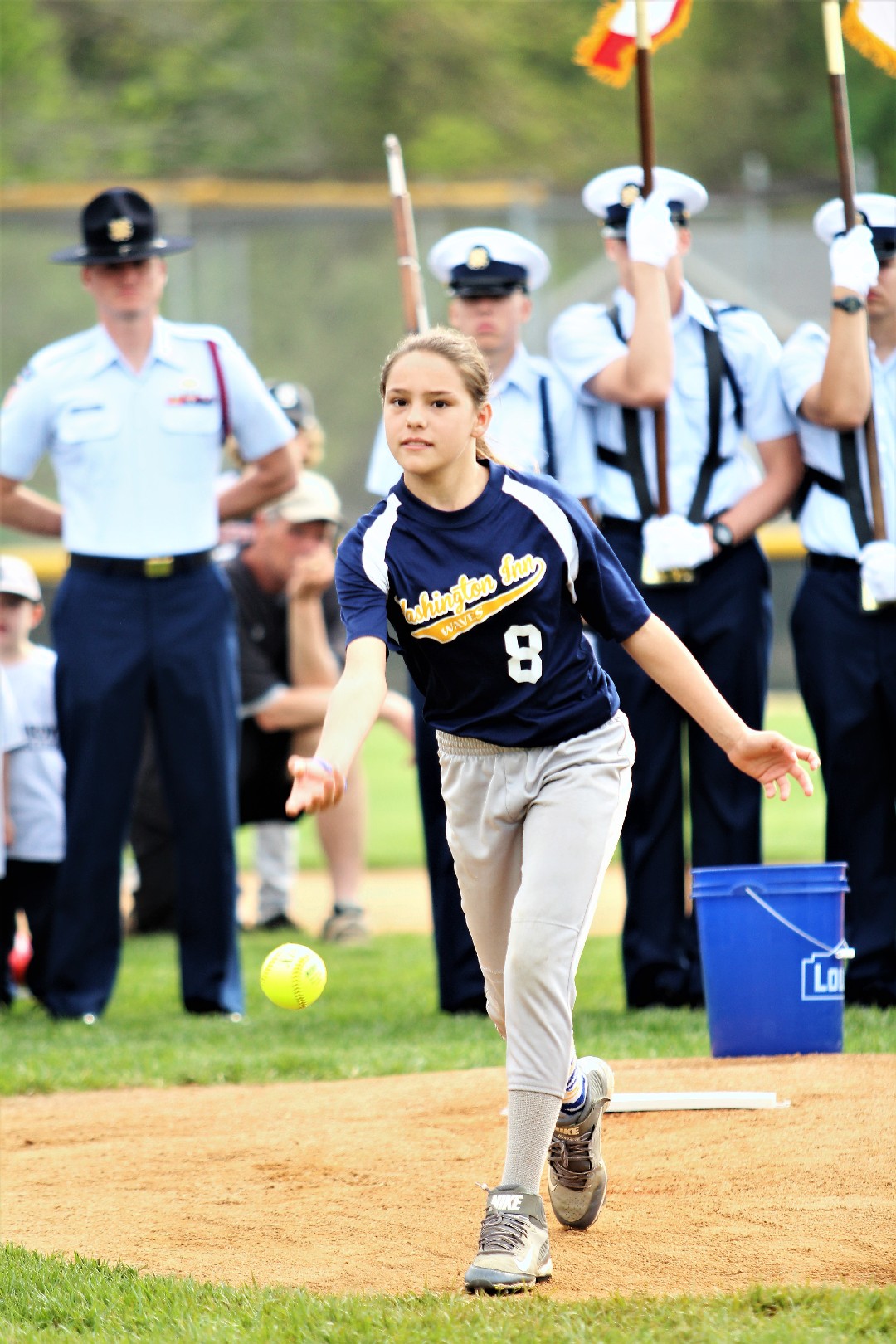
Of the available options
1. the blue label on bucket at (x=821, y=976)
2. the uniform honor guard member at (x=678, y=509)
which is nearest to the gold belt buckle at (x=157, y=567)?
the uniform honor guard member at (x=678, y=509)

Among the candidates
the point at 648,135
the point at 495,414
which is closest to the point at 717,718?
the point at 495,414

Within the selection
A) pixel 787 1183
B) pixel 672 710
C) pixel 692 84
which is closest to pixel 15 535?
pixel 672 710

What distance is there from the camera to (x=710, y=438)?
22.1ft

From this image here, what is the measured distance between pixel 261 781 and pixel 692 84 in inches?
1453

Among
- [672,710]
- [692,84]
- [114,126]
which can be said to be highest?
[692,84]

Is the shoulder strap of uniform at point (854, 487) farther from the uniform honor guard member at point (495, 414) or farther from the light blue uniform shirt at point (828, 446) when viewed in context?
the uniform honor guard member at point (495, 414)

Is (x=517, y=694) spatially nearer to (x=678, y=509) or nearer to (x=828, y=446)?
(x=678, y=509)

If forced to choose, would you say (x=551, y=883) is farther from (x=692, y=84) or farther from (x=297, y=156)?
(x=692, y=84)

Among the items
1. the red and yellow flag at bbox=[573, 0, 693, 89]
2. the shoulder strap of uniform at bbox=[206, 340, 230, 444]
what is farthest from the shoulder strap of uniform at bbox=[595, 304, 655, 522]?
the shoulder strap of uniform at bbox=[206, 340, 230, 444]

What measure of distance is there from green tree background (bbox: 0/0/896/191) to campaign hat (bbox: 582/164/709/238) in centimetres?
2711

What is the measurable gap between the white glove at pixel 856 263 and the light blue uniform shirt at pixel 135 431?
2.24 m

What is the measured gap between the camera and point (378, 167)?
40.6 meters

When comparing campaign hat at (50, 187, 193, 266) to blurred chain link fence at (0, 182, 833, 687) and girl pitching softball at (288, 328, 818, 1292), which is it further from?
blurred chain link fence at (0, 182, 833, 687)

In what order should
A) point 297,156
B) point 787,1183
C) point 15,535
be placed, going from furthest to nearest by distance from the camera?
point 297,156 < point 15,535 < point 787,1183
